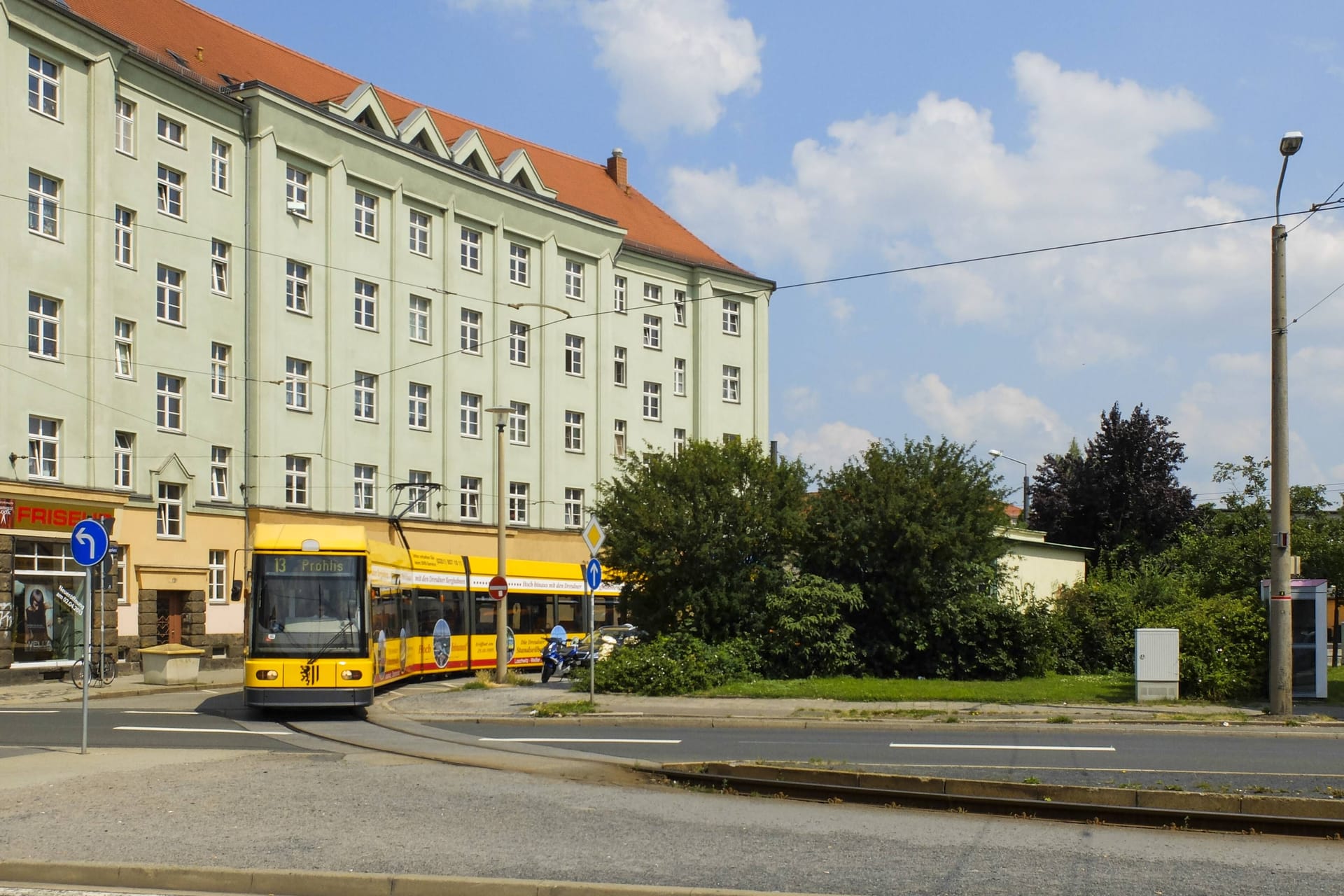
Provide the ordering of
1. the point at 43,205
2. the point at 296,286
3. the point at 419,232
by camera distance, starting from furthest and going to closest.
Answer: the point at 419,232, the point at 296,286, the point at 43,205

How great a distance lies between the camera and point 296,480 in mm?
44844

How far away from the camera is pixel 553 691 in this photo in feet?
88.0

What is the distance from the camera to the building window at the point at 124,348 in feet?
127

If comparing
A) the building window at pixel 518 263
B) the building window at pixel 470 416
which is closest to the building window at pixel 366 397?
the building window at pixel 470 416

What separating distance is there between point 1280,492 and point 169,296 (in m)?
31.5

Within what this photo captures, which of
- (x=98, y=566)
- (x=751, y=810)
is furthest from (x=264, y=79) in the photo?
(x=751, y=810)

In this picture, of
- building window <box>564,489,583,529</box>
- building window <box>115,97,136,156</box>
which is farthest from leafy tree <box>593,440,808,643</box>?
building window <box>564,489,583,529</box>

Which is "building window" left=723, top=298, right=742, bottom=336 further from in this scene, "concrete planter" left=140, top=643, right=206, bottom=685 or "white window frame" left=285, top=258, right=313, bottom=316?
"concrete planter" left=140, top=643, right=206, bottom=685

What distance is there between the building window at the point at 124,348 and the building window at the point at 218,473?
3.96m

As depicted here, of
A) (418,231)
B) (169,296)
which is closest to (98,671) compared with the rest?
(169,296)

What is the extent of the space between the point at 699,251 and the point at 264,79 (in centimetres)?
2357

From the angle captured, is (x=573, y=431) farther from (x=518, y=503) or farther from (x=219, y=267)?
(x=219, y=267)

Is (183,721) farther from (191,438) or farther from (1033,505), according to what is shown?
(1033,505)

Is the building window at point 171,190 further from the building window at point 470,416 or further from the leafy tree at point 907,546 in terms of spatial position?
the leafy tree at point 907,546
